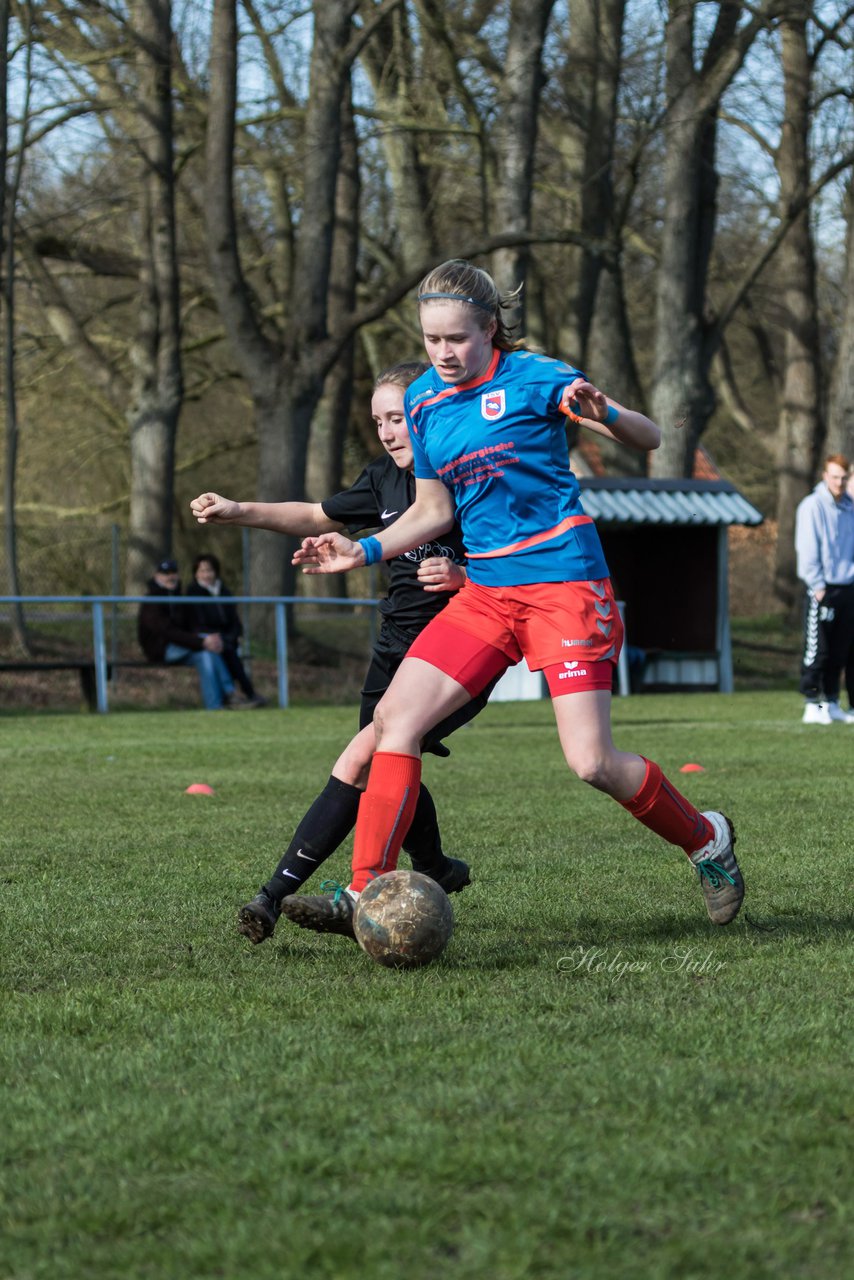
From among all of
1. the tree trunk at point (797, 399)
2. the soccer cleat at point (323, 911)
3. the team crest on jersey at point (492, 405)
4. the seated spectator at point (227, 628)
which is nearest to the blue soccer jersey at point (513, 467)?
the team crest on jersey at point (492, 405)

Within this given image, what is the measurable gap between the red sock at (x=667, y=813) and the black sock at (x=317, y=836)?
2.96 feet

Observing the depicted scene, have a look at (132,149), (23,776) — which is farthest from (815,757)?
(132,149)

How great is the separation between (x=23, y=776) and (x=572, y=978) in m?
6.80

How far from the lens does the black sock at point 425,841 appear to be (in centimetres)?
564

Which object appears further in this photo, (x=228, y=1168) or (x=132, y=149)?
(x=132, y=149)

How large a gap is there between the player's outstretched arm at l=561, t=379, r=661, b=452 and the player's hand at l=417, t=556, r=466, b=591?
600mm

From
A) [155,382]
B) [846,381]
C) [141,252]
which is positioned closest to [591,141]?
[846,381]

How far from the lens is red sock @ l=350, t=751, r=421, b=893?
4938mm

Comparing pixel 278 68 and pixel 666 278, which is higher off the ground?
pixel 278 68

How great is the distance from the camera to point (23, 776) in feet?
35.1

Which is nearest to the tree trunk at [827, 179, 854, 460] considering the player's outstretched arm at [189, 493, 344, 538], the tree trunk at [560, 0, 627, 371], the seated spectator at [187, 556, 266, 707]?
the tree trunk at [560, 0, 627, 371]

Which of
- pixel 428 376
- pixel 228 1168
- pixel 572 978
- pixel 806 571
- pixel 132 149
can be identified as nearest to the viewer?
pixel 228 1168

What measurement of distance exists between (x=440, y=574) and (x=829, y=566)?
388 inches

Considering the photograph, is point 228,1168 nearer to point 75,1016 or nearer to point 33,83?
point 75,1016
